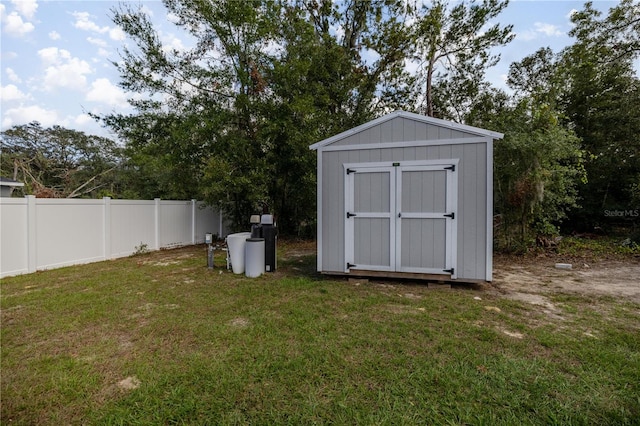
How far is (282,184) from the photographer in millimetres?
8977

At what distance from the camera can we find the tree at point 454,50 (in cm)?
945

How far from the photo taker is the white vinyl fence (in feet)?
15.5

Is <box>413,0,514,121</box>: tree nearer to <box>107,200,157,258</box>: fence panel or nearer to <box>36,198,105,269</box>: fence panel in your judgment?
Answer: <box>107,200,157,258</box>: fence panel

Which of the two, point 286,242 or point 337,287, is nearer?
point 337,287

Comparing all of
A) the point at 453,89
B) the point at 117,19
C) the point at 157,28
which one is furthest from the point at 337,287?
the point at 453,89

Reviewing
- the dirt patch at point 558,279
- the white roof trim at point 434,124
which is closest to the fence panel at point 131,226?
the white roof trim at point 434,124

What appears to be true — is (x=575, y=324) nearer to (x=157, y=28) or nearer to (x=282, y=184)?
(x=282, y=184)

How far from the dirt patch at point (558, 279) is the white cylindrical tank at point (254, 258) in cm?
364

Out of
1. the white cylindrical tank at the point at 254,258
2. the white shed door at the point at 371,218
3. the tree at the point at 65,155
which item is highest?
the tree at the point at 65,155

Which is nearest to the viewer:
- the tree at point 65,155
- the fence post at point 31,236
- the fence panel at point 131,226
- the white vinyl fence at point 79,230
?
the white vinyl fence at point 79,230

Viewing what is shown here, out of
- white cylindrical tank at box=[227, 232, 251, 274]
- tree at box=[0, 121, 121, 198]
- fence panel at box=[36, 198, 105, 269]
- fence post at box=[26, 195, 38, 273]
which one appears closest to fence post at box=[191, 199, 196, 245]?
fence panel at box=[36, 198, 105, 269]

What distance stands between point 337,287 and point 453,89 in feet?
32.8

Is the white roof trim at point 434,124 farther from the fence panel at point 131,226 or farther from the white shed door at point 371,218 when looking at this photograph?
the fence panel at point 131,226

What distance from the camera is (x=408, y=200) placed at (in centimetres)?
Answer: 426
